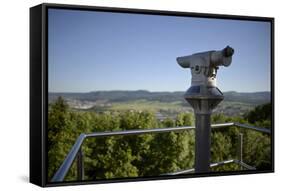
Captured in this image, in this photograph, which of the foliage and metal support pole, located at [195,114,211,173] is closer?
the foliage

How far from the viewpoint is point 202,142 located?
23.2 ft

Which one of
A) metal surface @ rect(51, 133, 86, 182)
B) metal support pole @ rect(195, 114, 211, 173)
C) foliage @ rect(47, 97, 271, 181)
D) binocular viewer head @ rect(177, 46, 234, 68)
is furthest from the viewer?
metal support pole @ rect(195, 114, 211, 173)

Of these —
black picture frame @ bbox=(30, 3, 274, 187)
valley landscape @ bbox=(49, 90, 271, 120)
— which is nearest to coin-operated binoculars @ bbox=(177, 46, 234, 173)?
valley landscape @ bbox=(49, 90, 271, 120)

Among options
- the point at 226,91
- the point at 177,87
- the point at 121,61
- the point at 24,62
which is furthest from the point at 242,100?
the point at 24,62

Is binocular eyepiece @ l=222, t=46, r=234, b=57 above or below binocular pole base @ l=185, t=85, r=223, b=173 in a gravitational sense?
above

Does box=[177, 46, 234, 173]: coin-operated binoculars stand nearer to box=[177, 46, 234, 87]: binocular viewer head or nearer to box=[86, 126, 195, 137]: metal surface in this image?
box=[177, 46, 234, 87]: binocular viewer head

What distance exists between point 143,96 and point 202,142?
96 cm

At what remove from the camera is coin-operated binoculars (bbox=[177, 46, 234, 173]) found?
695 centimetres

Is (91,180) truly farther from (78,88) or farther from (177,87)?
(177,87)

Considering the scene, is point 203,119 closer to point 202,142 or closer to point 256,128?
point 202,142

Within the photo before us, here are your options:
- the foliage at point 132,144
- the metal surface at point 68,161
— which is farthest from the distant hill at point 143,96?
the metal surface at point 68,161

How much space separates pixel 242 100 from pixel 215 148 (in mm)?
683

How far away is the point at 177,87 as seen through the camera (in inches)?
271

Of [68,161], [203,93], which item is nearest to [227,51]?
[203,93]
